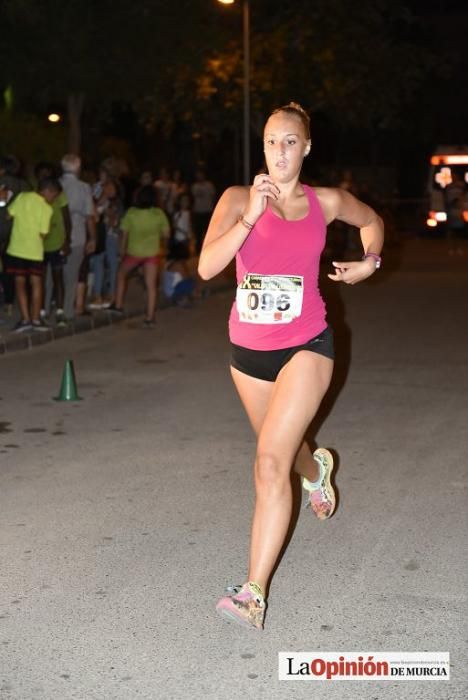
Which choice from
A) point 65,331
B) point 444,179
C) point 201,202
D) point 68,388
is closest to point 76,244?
point 65,331

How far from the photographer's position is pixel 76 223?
585 inches

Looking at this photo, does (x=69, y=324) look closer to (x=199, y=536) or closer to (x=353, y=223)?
(x=199, y=536)

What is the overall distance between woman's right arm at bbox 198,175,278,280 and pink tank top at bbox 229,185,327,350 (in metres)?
0.10

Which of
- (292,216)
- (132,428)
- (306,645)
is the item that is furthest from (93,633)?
(132,428)

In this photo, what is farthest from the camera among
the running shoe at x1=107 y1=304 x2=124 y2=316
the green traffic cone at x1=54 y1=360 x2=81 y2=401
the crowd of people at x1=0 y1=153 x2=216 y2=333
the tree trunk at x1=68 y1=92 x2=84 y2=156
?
the tree trunk at x1=68 y1=92 x2=84 y2=156

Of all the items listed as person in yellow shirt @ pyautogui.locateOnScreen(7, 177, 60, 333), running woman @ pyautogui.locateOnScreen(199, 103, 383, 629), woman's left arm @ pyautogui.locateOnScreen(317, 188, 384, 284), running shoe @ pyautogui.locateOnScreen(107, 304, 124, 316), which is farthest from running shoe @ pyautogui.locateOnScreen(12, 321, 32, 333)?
running woman @ pyautogui.locateOnScreen(199, 103, 383, 629)

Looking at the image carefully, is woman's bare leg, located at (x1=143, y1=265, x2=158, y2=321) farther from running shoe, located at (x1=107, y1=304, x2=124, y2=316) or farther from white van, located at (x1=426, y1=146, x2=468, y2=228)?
white van, located at (x1=426, y1=146, x2=468, y2=228)

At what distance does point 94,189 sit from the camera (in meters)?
16.1

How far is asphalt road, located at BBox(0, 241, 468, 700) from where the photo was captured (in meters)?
4.48

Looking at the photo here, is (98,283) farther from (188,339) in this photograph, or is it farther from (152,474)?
(152,474)

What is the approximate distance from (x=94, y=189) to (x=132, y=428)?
7.59 m

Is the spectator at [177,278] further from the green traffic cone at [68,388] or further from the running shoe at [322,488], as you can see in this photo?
the running shoe at [322,488]

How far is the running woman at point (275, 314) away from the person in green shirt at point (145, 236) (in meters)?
9.85

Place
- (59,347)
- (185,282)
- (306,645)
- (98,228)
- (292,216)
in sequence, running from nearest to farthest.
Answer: (306,645), (292,216), (59,347), (98,228), (185,282)
